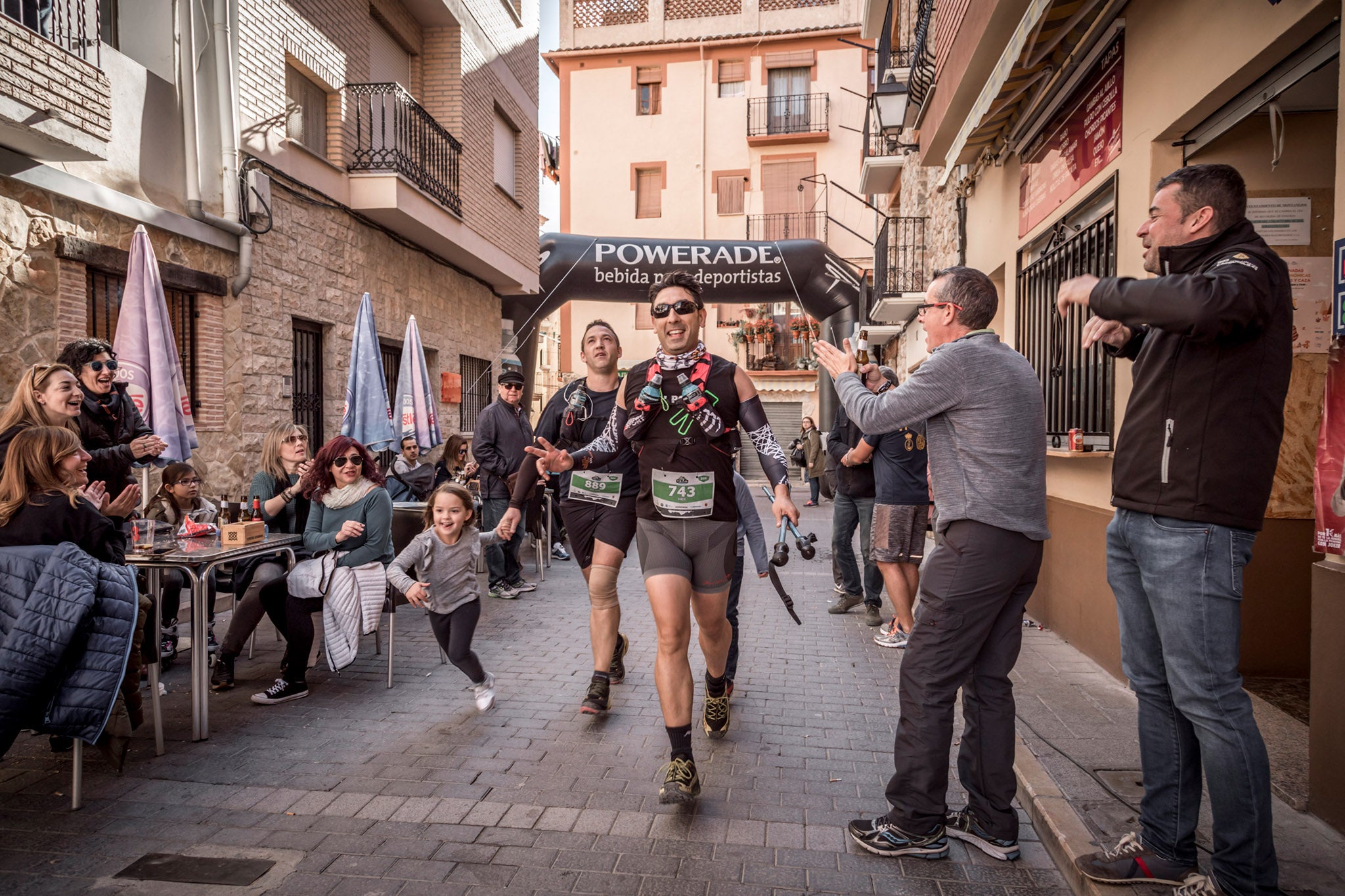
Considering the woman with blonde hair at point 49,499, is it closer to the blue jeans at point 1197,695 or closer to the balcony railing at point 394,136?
the blue jeans at point 1197,695

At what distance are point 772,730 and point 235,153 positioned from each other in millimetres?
7840

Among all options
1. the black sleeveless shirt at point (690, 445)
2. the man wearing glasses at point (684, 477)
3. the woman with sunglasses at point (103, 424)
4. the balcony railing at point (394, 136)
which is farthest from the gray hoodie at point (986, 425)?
the balcony railing at point (394, 136)

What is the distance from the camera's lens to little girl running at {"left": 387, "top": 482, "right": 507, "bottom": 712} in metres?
4.99

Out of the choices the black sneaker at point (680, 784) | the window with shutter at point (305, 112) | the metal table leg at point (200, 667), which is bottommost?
the black sneaker at point (680, 784)

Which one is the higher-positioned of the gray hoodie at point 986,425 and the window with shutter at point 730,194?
the window with shutter at point 730,194

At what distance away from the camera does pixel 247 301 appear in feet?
30.1

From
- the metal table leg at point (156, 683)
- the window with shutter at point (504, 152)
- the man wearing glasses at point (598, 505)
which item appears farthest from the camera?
the window with shutter at point (504, 152)

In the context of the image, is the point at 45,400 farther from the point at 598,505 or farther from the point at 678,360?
the point at 678,360

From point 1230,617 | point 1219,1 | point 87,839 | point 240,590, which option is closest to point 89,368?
point 240,590

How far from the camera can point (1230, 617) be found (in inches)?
103

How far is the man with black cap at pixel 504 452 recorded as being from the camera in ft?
27.7

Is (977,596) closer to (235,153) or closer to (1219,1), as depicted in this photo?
(1219,1)

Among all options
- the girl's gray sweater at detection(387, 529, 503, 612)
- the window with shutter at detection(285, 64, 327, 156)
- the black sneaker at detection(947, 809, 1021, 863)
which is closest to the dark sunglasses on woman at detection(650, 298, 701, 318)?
the girl's gray sweater at detection(387, 529, 503, 612)

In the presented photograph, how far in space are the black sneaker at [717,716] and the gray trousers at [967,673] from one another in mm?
1313
